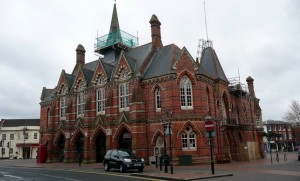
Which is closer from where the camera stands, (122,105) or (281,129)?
(122,105)

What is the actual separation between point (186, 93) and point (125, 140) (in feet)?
28.2

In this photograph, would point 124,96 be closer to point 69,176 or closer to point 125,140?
point 125,140

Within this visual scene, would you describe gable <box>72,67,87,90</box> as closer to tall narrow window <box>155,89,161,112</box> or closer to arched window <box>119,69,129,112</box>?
arched window <box>119,69,129,112</box>

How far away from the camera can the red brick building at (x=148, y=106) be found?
3011 cm

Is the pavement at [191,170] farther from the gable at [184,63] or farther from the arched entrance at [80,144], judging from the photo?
the gable at [184,63]

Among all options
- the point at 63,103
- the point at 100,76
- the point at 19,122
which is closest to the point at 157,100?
the point at 100,76

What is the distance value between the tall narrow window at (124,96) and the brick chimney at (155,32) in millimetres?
6367

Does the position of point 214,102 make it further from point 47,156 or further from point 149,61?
point 47,156

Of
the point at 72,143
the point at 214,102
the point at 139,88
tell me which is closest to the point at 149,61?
the point at 139,88

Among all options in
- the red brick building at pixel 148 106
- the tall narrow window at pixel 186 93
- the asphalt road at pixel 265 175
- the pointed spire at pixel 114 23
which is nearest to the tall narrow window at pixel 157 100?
the red brick building at pixel 148 106

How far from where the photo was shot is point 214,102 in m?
33.2

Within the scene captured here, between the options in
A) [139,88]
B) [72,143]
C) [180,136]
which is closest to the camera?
[180,136]

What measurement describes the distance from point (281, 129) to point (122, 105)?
8669cm

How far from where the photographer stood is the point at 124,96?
110 feet
